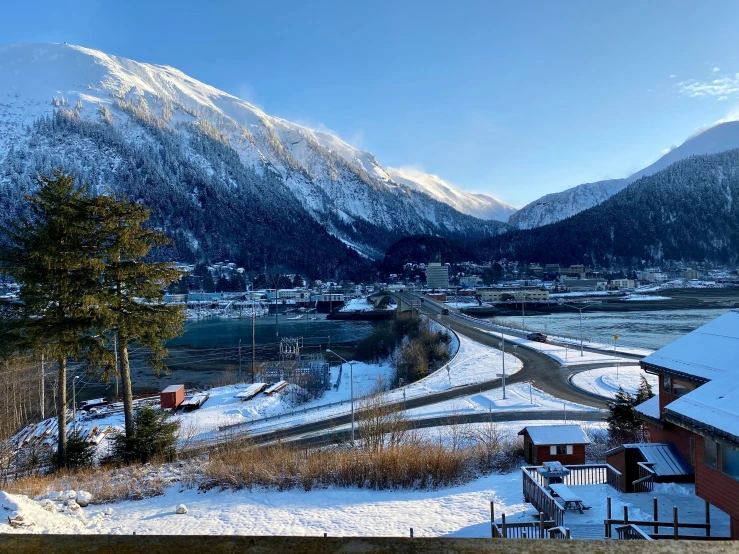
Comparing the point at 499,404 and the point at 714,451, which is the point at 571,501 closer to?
the point at 714,451

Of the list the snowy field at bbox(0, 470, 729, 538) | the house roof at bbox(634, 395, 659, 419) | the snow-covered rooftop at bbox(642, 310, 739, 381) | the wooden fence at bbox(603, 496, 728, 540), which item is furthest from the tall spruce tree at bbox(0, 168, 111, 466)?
the snow-covered rooftop at bbox(642, 310, 739, 381)

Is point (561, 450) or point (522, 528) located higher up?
point (522, 528)

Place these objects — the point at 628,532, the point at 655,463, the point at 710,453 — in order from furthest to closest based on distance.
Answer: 1. the point at 655,463
2. the point at 628,532
3. the point at 710,453

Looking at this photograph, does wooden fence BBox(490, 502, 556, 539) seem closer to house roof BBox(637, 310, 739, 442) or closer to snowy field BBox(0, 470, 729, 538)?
snowy field BBox(0, 470, 729, 538)

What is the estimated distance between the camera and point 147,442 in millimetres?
17406

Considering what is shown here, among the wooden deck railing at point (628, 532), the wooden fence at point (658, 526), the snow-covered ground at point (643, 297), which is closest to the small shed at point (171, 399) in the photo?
the wooden fence at point (658, 526)

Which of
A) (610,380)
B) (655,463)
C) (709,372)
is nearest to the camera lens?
(655,463)

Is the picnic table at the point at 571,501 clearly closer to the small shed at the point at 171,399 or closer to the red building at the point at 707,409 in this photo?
the red building at the point at 707,409

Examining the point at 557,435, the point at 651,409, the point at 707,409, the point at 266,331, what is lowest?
the point at 266,331

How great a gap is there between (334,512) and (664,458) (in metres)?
8.38

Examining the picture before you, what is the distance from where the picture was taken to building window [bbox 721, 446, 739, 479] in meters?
7.77

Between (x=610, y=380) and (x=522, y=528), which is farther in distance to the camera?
(x=610, y=380)

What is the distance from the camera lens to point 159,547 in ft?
4.76

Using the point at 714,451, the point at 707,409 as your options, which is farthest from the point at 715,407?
the point at 714,451
